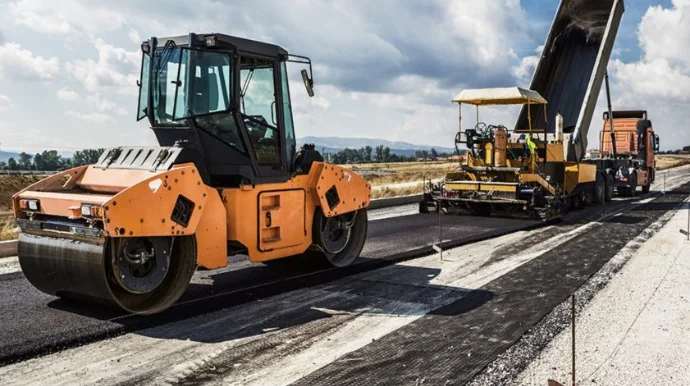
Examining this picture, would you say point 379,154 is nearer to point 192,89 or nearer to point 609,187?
point 609,187

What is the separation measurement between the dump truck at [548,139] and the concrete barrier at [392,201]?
2224mm

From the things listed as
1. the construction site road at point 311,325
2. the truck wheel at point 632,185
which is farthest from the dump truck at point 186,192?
the truck wheel at point 632,185

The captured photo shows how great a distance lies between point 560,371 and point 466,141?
408 inches

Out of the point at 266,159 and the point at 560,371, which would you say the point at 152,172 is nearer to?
the point at 266,159

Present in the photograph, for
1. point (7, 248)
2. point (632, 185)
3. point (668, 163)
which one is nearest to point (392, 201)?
point (632, 185)

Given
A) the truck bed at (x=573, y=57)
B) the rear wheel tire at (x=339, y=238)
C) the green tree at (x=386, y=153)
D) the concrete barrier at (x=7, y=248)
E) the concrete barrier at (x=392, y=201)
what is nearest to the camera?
the rear wheel tire at (x=339, y=238)

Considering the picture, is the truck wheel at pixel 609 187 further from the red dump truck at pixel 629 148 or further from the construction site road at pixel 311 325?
the construction site road at pixel 311 325

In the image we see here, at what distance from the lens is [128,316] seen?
17.7 feet

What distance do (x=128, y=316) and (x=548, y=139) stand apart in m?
12.3

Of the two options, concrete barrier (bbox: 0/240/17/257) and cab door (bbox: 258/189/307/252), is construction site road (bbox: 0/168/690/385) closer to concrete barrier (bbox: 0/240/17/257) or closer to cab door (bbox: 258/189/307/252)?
cab door (bbox: 258/189/307/252)

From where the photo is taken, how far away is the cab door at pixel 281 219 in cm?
637

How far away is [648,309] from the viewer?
5.84m

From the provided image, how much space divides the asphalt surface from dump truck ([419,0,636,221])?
3580 mm

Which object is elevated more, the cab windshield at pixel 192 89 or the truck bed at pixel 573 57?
the truck bed at pixel 573 57
